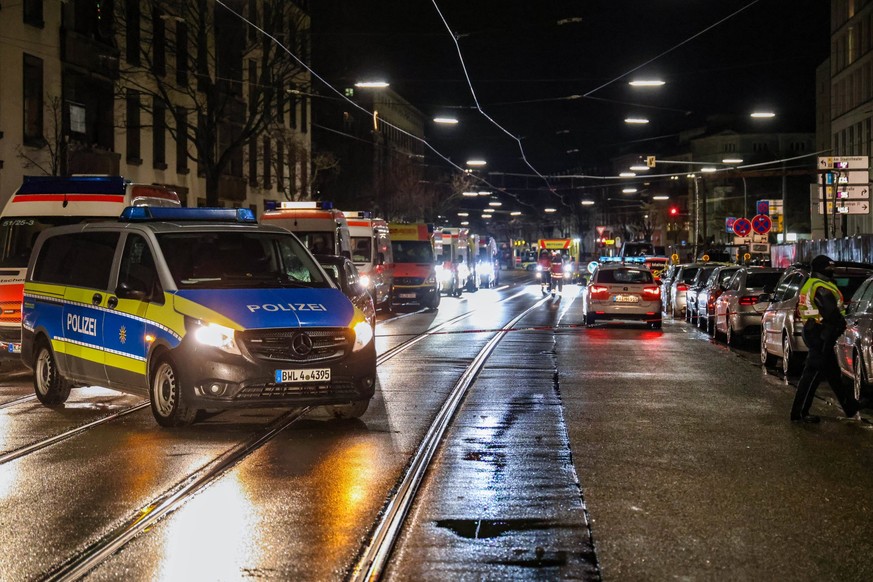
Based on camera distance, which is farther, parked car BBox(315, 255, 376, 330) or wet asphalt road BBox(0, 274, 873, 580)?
parked car BBox(315, 255, 376, 330)

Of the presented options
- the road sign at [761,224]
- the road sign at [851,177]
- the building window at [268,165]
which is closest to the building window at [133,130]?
the building window at [268,165]

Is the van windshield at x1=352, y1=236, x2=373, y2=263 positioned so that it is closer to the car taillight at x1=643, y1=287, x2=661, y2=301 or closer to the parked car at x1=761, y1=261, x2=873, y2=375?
the car taillight at x1=643, y1=287, x2=661, y2=301

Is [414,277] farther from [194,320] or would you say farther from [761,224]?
[194,320]

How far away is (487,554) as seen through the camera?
7.11 m

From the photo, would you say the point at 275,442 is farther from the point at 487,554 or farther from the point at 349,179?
the point at 349,179

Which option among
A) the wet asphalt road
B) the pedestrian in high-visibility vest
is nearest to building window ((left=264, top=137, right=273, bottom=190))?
the wet asphalt road

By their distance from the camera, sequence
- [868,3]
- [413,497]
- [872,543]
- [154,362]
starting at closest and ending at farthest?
[872,543] < [413,497] < [154,362] < [868,3]

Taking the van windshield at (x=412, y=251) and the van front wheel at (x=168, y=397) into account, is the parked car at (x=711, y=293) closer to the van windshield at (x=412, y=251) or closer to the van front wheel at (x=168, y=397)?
the van windshield at (x=412, y=251)

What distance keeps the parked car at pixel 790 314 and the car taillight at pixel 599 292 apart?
10.2 metres

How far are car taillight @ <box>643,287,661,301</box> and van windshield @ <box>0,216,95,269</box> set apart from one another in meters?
14.2

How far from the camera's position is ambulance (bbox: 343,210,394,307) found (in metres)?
37.1

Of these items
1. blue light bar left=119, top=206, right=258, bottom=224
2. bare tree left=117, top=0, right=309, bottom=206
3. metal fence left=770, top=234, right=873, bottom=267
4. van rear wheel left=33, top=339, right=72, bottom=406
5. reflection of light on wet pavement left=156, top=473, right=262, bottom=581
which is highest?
bare tree left=117, top=0, right=309, bottom=206

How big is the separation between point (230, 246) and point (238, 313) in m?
1.67

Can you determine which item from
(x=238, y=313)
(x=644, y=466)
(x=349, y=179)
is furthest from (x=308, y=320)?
(x=349, y=179)
